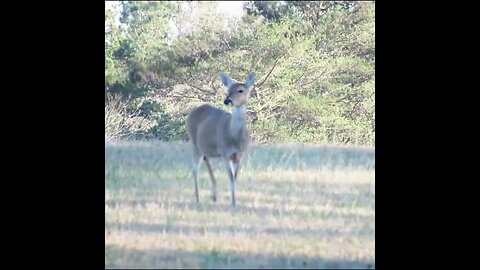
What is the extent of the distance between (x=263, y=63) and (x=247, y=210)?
163 centimetres

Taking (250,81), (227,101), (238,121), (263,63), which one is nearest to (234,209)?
(238,121)

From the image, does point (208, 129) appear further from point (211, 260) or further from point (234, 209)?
point (211, 260)

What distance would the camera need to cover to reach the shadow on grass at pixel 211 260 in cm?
545

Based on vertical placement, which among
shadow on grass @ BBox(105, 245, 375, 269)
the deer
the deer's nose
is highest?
the deer's nose

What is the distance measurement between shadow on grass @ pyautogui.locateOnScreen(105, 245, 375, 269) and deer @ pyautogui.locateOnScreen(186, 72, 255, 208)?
62cm

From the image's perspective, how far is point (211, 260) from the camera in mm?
5469

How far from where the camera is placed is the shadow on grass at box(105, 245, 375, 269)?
545 cm

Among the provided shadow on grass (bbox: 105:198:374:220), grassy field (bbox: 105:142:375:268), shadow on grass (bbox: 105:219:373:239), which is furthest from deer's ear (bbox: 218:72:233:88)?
shadow on grass (bbox: 105:219:373:239)

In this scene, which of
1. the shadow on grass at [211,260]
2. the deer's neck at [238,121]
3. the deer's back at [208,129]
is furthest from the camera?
the deer's back at [208,129]

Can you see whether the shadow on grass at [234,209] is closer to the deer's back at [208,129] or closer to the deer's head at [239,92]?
the deer's back at [208,129]

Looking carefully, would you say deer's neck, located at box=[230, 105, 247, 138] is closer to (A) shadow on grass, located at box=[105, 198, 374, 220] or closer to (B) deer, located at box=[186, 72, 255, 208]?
(B) deer, located at box=[186, 72, 255, 208]

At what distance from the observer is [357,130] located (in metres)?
6.70

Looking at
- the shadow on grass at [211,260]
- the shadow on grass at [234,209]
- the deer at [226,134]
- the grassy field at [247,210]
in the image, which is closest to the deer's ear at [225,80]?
the deer at [226,134]
